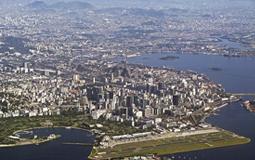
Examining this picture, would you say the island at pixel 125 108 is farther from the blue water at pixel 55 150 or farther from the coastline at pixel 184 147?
the blue water at pixel 55 150

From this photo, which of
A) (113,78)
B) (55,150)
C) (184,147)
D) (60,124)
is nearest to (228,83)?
(113,78)

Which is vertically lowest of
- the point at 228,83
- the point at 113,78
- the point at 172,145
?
the point at 228,83

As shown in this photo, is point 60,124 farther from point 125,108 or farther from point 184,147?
point 184,147

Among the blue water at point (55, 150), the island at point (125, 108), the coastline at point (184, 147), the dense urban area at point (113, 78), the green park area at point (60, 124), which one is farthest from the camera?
the dense urban area at point (113, 78)

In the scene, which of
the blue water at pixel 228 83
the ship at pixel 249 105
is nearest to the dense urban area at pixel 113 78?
the blue water at pixel 228 83

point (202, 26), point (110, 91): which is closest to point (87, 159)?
point (110, 91)
